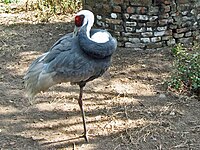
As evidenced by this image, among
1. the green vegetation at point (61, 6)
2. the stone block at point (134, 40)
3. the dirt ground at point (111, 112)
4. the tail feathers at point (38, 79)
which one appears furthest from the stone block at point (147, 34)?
the tail feathers at point (38, 79)

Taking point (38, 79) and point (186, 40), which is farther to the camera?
point (186, 40)

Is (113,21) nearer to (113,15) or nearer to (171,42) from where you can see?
(113,15)

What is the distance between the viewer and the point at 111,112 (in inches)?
190

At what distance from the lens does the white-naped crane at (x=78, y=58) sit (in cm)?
392

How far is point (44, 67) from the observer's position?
160 inches

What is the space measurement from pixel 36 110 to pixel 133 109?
3.55 feet

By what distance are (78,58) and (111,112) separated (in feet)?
3.58

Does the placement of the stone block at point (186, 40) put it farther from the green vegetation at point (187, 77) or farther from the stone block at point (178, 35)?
the green vegetation at point (187, 77)

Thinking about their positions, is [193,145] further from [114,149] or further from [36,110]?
[36,110]

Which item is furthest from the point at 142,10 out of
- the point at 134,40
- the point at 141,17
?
the point at 134,40

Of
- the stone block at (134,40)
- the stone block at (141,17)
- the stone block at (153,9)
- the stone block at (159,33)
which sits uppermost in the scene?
the stone block at (153,9)

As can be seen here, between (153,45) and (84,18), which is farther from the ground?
(84,18)

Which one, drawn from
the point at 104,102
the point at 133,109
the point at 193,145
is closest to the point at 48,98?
the point at 104,102

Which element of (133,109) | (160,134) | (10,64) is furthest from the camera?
(10,64)
